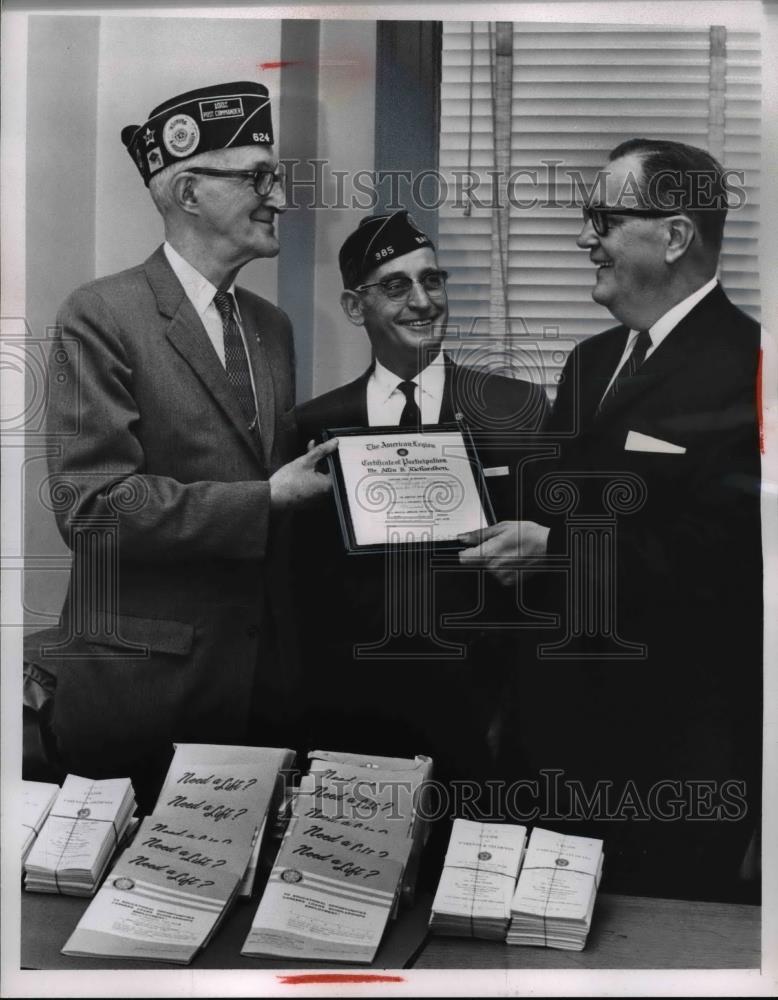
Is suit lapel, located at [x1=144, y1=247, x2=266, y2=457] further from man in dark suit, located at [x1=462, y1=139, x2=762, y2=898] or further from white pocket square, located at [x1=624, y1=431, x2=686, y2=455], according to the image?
white pocket square, located at [x1=624, y1=431, x2=686, y2=455]

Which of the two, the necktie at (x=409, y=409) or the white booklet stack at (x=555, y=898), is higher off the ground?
the necktie at (x=409, y=409)

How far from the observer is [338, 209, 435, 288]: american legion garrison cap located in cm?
313

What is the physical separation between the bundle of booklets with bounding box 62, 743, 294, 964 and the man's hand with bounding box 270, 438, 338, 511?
0.65 metres

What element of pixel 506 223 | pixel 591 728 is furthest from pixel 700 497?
pixel 506 223

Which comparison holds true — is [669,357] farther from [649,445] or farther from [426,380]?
[426,380]

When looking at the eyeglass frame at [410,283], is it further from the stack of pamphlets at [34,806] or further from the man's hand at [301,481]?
the stack of pamphlets at [34,806]

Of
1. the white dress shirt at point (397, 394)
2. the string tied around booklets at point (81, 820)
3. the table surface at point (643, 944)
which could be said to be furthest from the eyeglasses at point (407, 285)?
the table surface at point (643, 944)

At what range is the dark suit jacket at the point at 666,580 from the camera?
3158 millimetres

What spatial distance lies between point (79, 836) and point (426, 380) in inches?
57.9

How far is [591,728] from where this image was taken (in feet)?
10.4

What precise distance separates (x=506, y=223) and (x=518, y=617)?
101cm

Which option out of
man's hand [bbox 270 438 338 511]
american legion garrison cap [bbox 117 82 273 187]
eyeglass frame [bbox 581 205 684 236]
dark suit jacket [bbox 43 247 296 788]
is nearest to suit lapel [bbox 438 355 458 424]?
man's hand [bbox 270 438 338 511]

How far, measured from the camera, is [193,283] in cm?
317

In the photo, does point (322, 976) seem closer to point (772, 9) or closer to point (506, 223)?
point (506, 223)
